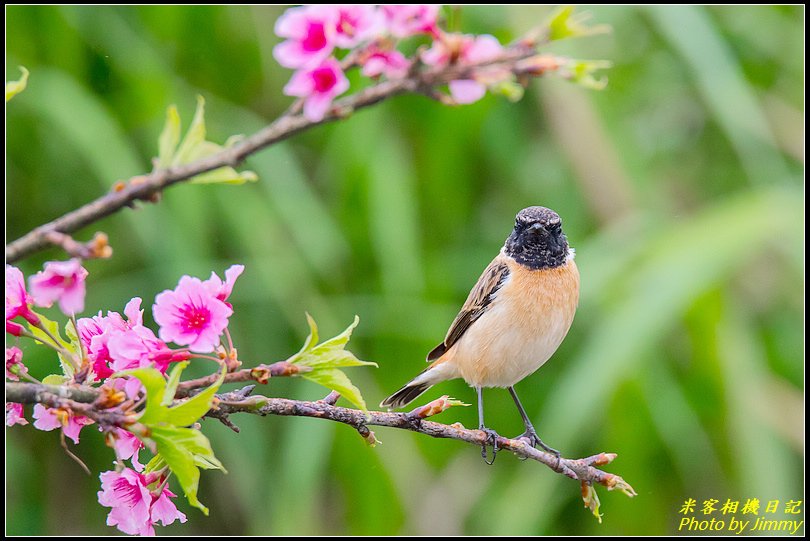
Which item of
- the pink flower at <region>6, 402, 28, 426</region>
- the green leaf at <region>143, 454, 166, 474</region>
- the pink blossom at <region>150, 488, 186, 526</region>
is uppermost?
the pink flower at <region>6, 402, 28, 426</region>

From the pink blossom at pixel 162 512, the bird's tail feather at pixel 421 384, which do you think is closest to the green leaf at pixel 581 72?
the pink blossom at pixel 162 512

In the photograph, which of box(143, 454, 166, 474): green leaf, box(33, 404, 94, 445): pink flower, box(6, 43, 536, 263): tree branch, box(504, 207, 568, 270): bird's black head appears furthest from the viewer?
box(504, 207, 568, 270): bird's black head

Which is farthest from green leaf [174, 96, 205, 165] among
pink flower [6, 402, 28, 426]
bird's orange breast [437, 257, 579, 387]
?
bird's orange breast [437, 257, 579, 387]

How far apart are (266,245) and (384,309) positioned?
2.41 feet

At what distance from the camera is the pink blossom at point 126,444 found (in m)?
1.42

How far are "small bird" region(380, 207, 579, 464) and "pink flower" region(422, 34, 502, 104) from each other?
1625mm

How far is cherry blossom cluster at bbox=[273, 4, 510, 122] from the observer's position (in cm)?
125

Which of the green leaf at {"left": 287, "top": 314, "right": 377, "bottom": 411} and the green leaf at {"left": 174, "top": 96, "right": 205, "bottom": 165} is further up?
→ the green leaf at {"left": 174, "top": 96, "right": 205, "bottom": 165}

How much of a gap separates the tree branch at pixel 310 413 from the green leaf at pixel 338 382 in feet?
0.29

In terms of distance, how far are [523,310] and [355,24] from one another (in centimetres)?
184

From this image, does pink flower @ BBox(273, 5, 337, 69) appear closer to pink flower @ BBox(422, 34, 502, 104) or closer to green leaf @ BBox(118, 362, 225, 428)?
pink flower @ BBox(422, 34, 502, 104)

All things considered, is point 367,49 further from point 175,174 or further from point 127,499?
point 127,499

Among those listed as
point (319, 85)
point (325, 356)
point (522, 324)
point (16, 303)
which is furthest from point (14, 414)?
point (522, 324)

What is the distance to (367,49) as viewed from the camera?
1.29 m
